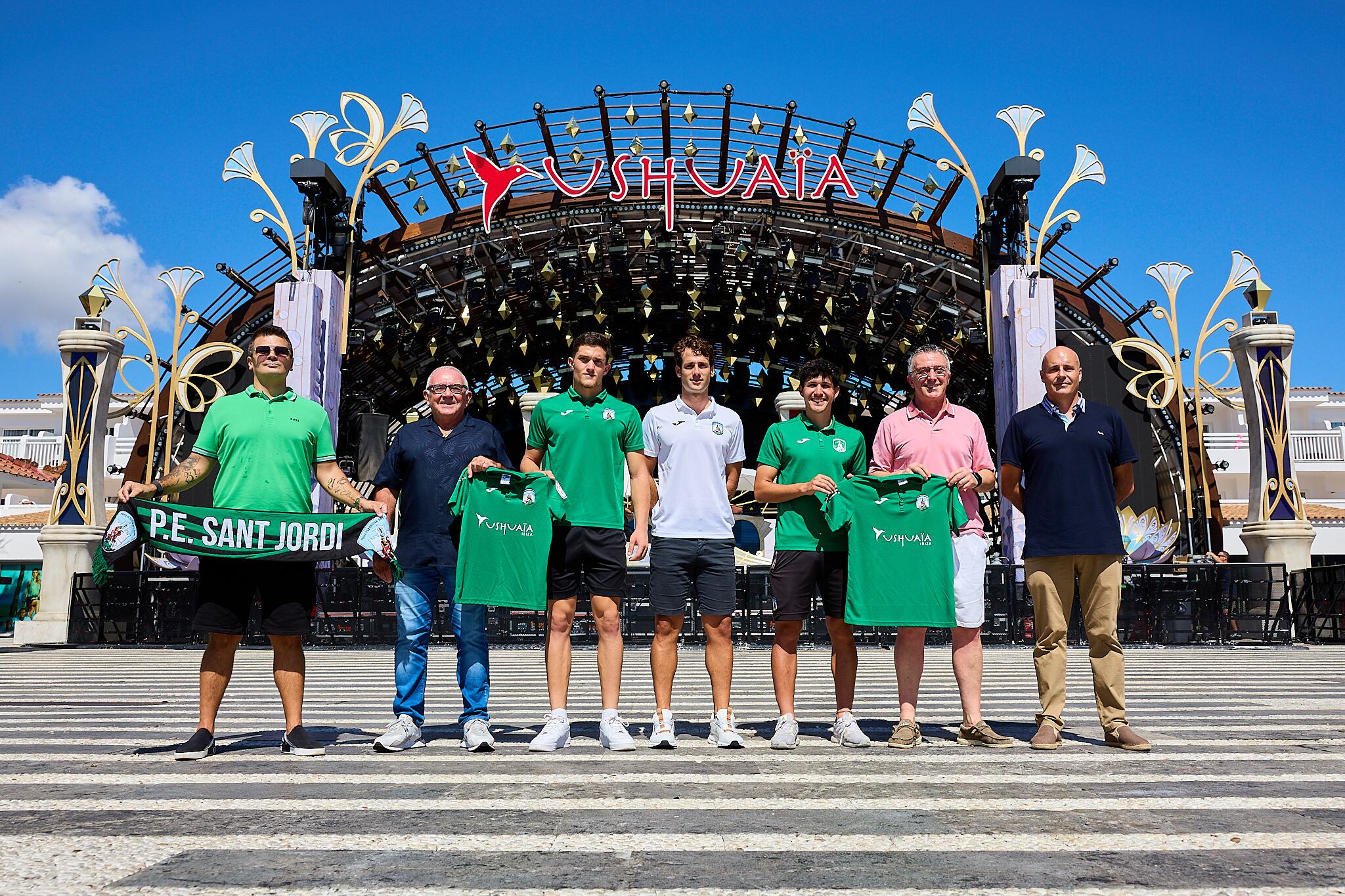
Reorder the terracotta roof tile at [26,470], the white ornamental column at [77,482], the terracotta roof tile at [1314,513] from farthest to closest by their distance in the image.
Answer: the terracotta roof tile at [26,470] < the terracotta roof tile at [1314,513] < the white ornamental column at [77,482]

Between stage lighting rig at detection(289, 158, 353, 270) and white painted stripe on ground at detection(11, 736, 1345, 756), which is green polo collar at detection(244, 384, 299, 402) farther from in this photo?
stage lighting rig at detection(289, 158, 353, 270)

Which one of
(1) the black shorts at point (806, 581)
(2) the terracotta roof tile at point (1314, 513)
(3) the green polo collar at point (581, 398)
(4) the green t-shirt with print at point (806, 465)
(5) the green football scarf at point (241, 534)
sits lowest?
(1) the black shorts at point (806, 581)

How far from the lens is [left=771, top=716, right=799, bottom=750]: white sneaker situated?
5.08m

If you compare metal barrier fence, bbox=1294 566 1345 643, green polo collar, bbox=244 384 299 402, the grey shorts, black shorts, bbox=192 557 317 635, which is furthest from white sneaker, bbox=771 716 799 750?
metal barrier fence, bbox=1294 566 1345 643

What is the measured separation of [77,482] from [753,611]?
12.8 metres

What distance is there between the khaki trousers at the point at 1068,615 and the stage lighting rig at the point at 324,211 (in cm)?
1867

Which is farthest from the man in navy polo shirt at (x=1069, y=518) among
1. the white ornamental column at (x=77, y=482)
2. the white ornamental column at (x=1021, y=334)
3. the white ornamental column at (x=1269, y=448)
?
the white ornamental column at (x=77, y=482)

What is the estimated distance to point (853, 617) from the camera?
17.9 feet

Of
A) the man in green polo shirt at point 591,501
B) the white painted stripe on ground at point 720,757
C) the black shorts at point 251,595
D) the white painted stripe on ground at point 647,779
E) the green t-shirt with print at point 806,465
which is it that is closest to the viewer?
the white painted stripe on ground at point 647,779

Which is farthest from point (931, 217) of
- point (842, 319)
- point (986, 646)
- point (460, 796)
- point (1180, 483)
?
point (460, 796)

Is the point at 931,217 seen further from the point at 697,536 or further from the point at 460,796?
the point at 460,796

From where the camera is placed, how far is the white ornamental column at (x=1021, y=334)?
819 inches

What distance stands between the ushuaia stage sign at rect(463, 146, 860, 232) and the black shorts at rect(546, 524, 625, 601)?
58.5 ft

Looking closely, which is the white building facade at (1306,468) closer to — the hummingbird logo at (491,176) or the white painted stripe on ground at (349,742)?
the hummingbird logo at (491,176)
